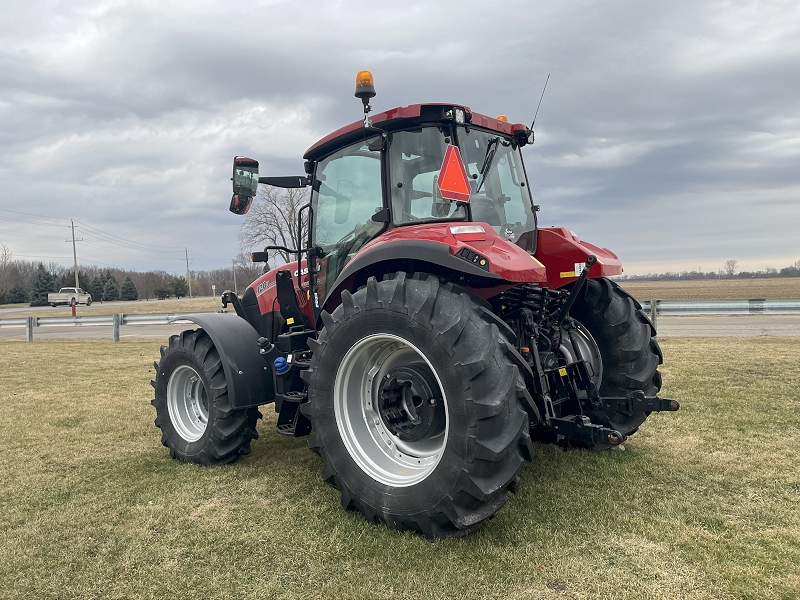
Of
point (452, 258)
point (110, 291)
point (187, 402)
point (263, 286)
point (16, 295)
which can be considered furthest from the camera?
point (110, 291)

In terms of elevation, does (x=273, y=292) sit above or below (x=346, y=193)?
below

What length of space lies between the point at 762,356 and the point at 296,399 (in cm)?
788

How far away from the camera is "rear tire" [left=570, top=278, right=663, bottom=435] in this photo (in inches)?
162

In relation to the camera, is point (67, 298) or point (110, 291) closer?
point (67, 298)

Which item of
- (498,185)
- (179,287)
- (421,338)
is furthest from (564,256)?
(179,287)

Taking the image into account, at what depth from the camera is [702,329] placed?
1301 centimetres

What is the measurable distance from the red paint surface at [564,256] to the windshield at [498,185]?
12 cm

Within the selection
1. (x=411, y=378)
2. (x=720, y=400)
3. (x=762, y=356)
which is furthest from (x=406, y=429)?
(x=762, y=356)

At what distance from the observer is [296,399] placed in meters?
4.07

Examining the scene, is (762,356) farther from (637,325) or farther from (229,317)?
(229,317)

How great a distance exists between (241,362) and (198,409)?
0.88m

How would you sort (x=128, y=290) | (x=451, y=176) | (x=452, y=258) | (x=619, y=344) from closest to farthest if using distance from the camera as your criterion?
(x=452, y=258)
(x=451, y=176)
(x=619, y=344)
(x=128, y=290)

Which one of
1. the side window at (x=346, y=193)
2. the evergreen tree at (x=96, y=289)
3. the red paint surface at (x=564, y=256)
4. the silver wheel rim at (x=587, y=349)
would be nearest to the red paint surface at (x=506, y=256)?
the red paint surface at (x=564, y=256)

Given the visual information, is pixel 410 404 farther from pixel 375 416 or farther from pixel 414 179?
pixel 414 179
